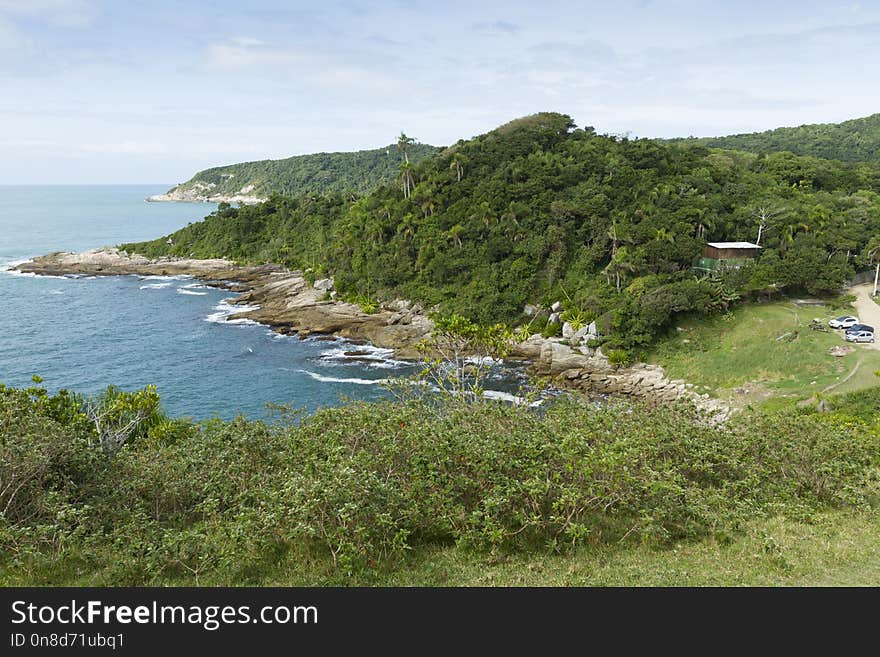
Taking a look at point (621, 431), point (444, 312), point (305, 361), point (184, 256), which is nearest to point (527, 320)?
point (444, 312)

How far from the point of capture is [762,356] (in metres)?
34.1

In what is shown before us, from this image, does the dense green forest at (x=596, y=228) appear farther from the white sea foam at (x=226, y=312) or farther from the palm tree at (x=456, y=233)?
the white sea foam at (x=226, y=312)

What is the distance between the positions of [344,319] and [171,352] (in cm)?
1457

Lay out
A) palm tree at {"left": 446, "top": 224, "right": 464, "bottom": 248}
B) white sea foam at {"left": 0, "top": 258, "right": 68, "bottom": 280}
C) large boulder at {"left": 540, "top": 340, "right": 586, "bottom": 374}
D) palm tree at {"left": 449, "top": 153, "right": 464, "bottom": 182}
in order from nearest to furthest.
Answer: large boulder at {"left": 540, "top": 340, "right": 586, "bottom": 374} → palm tree at {"left": 446, "top": 224, "right": 464, "bottom": 248} → palm tree at {"left": 449, "top": 153, "right": 464, "bottom": 182} → white sea foam at {"left": 0, "top": 258, "right": 68, "bottom": 280}

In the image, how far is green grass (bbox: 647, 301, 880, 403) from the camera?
30.3 meters

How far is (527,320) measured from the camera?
1837 inches

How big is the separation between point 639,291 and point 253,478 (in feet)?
117

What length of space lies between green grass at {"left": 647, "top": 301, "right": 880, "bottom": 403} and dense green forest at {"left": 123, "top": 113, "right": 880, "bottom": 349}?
1.70 metres

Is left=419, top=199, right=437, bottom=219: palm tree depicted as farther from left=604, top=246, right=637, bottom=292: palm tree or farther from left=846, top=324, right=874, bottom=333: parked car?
left=846, top=324, right=874, bottom=333: parked car

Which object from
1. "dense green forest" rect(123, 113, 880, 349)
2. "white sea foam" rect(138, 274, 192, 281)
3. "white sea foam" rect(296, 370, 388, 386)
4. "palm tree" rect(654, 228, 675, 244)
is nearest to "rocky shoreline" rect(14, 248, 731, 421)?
"white sea foam" rect(138, 274, 192, 281)

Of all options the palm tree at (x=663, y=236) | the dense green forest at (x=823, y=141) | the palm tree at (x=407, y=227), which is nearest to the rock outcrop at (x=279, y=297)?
the palm tree at (x=407, y=227)

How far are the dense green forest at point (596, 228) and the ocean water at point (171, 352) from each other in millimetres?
11373

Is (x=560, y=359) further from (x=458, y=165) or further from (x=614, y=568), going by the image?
(x=614, y=568)
